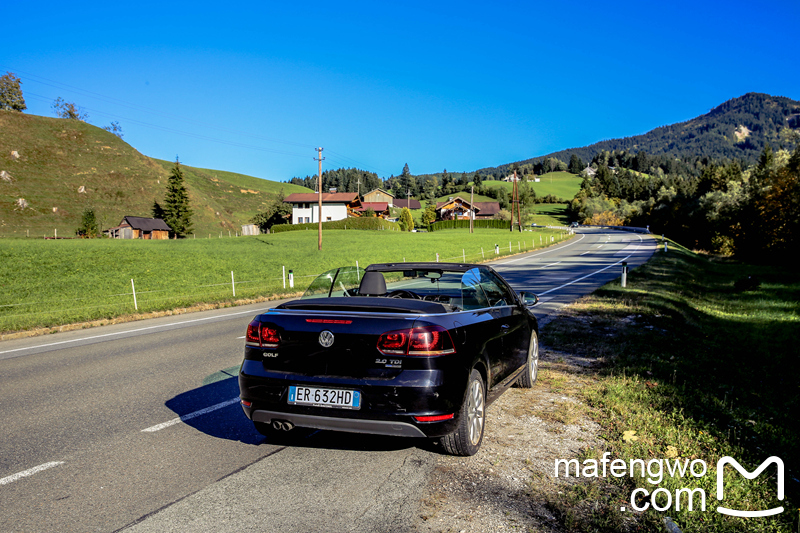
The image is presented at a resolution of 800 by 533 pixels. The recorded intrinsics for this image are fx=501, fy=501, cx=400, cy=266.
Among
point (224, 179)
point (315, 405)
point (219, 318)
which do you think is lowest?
point (219, 318)

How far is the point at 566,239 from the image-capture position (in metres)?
69.1

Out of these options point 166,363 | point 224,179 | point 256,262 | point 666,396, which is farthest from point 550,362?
point 224,179

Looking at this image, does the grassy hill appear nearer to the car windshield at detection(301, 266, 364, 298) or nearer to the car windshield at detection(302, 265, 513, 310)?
the car windshield at detection(301, 266, 364, 298)

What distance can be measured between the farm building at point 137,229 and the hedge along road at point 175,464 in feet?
239

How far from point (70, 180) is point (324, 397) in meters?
96.0

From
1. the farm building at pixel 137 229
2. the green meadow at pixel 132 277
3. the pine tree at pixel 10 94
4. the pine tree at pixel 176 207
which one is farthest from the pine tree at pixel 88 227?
the pine tree at pixel 10 94

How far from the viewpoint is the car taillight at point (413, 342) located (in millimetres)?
3732

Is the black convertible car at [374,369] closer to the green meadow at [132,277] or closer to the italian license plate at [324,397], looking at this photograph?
the italian license plate at [324,397]

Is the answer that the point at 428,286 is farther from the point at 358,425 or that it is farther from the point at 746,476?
the point at 746,476

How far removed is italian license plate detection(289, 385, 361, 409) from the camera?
3773 millimetres

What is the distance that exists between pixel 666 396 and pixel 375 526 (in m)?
4.08

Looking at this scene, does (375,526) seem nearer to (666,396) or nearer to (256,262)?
(666,396)

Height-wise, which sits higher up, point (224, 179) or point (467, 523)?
point (224, 179)

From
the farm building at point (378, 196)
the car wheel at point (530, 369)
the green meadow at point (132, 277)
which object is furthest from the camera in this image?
the farm building at point (378, 196)
